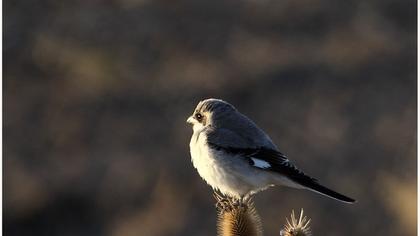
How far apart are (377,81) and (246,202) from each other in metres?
9.59

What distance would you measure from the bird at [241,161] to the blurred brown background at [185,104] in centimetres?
488

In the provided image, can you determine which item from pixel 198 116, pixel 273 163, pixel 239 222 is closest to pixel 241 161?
pixel 273 163

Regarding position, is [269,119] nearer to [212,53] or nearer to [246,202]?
[212,53]

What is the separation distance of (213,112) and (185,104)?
7274mm

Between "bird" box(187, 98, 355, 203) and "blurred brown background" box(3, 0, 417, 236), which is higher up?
"blurred brown background" box(3, 0, 417, 236)

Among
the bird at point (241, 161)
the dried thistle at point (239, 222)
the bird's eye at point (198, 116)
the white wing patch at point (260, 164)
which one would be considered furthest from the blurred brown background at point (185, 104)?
the dried thistle at point (239, 222)

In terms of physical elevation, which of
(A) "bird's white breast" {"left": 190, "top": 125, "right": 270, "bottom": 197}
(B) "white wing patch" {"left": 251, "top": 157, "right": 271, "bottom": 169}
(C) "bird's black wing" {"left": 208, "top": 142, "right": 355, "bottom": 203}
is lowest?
(A) "bird's white breast" {"left": 190, "top": 125, "right": 270, "bottom": 197}

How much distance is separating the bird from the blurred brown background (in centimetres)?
488

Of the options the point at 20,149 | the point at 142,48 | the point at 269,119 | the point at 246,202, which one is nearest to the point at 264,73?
the point at 269,119

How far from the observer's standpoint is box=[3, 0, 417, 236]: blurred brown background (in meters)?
11.7

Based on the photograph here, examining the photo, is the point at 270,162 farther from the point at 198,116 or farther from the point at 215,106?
the point at 198,116

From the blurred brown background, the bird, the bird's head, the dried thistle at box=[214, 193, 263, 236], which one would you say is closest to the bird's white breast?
the bird

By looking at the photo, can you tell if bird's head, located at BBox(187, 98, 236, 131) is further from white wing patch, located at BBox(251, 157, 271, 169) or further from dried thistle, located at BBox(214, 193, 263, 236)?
dried thistle, located at BBox(214, 193, 263, 236)

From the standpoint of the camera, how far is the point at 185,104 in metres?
13.5
